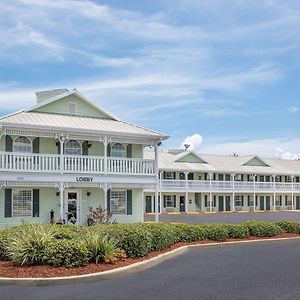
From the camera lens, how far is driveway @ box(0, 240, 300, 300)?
1051cm

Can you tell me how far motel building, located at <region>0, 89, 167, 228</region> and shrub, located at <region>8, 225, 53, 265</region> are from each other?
12667 millimetres

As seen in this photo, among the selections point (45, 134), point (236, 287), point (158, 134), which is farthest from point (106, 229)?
point (158, 134)

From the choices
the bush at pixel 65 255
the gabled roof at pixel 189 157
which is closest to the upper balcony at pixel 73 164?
the bush at pixel 65 255

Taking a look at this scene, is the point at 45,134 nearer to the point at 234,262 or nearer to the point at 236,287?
the point at 234,262

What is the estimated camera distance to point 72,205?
1160 inches

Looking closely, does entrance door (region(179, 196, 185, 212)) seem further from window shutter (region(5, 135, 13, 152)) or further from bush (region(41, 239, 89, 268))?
bush (region(41, 239, 89, 268))

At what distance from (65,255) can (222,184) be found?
147 feet

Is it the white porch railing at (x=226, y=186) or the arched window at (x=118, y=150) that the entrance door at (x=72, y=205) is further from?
the white porch railing at (x=226, y=186)

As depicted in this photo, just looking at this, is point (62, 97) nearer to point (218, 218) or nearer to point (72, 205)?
point (72, 205)

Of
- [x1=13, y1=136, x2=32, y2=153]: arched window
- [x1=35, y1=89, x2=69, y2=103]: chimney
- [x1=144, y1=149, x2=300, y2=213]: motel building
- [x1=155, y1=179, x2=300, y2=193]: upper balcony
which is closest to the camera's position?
[x1=13, y1=136, x2=32, y2=153]: arched window

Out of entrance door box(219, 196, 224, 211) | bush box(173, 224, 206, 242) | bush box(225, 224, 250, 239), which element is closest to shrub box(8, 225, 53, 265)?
bush box(173, 224, 206, 242)

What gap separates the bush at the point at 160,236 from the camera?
1686 centimetres

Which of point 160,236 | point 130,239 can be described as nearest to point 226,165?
point 160,236

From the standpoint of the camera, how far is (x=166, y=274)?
42.6 feet
